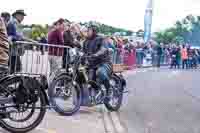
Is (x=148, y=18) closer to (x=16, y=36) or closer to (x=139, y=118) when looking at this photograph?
(x=16, y=36)

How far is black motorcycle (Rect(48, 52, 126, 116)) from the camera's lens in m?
9.69

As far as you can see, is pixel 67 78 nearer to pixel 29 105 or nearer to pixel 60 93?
pixel 60 93

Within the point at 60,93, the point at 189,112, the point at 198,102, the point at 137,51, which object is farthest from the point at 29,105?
the point at 137,51

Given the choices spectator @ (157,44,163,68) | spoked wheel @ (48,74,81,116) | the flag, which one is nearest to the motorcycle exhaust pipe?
spoked wheel @ (48,74,81,116)

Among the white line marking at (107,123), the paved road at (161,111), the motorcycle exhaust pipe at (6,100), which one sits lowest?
the paved road at (161,111)

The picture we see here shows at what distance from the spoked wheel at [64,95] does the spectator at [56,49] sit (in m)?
0.87

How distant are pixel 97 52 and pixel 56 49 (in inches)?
59.1

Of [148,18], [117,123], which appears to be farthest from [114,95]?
[148,18]

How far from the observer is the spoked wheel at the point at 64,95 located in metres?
9.56

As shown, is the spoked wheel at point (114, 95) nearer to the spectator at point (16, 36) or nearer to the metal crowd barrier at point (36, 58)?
the metal crowd barrier at point (36, 58)

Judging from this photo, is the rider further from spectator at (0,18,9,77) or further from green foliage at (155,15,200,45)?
green foliage at (155,15,200,45)

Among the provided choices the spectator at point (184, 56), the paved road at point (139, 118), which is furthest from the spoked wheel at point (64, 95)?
the spectator at point (184, 56)

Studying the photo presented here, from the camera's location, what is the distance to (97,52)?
10.6 m

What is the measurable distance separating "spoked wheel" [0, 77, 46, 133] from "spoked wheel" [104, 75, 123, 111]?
11.0ft
